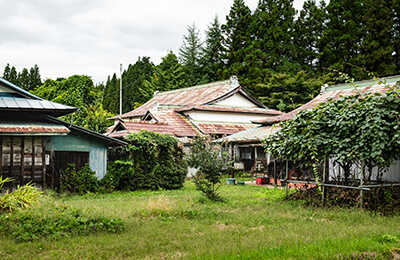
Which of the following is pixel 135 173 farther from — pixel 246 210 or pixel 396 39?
pixel 396 39

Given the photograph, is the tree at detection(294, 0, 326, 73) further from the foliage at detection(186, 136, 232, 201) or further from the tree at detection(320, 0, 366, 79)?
the foliage at detection(186, 136, 232, 201)

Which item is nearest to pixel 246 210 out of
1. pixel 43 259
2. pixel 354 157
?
pixel 354 157

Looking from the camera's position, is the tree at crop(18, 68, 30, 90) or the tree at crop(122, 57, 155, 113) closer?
the tree at crop(18, 68, 30, 90)

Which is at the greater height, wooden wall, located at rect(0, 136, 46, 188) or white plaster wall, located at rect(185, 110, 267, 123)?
white plaster wall, located at rect(185, 110, 267, 123)

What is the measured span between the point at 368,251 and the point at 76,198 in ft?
38.2

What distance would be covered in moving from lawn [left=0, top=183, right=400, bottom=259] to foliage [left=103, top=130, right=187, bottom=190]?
21.1ft

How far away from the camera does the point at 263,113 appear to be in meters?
32.9

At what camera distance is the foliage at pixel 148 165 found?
60.6 feet

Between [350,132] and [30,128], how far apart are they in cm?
1146

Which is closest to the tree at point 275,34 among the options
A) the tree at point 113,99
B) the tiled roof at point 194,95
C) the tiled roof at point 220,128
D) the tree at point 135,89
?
the tiled roof at point 194,95

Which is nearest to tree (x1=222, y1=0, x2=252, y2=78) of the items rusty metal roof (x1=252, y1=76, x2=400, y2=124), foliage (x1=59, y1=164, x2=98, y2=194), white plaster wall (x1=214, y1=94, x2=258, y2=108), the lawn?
white plaster wall (x1=214, y1=94, x2=258, y2=108)

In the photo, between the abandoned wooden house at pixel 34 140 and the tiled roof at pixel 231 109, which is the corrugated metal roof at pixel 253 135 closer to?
the tiled roof at pixel 231 109

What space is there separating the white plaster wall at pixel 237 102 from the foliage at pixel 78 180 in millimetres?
16303

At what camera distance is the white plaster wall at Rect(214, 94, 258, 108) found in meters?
32.1
